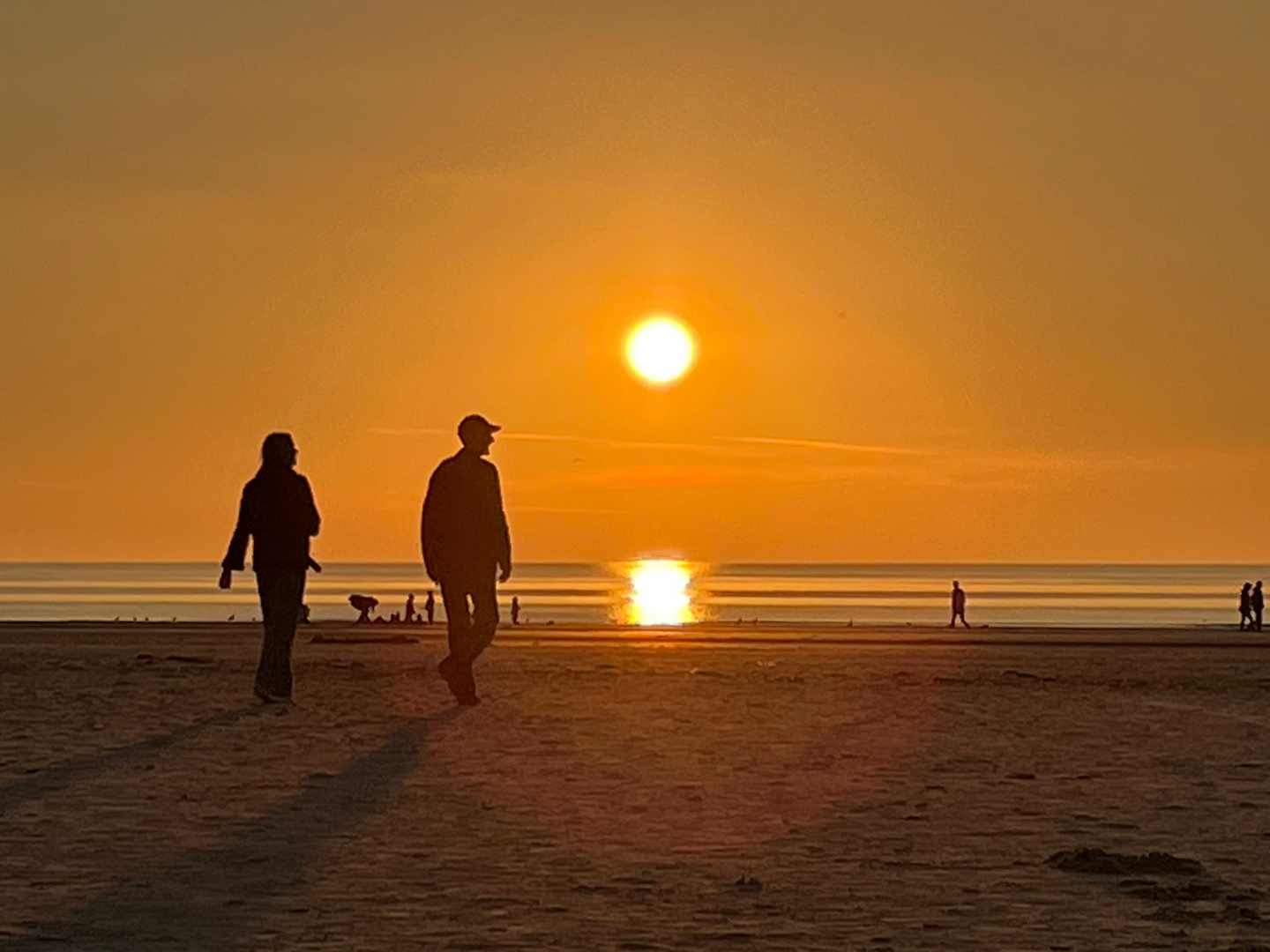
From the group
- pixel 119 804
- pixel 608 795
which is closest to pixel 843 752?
pixel 608 795

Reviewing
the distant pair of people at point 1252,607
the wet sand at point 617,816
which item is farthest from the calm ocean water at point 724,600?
the wet sand at point 617,816

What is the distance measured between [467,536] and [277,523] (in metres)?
1.54

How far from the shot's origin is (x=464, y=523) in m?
16.0

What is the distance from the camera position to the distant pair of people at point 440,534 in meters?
16.1

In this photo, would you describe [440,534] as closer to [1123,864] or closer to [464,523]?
[464,523]

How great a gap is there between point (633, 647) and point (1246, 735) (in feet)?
70.3

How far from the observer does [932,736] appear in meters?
14.7

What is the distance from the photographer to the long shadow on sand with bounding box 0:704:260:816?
10.7 m

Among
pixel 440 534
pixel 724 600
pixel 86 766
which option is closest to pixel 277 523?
pixel 440 534

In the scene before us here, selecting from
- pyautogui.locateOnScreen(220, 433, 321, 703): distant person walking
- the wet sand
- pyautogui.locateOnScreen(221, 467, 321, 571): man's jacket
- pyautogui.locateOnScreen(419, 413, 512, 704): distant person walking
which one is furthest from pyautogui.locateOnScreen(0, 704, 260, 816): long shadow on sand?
pyautogui.locateOnScreen(419, 413, 512, 704): distant person walking

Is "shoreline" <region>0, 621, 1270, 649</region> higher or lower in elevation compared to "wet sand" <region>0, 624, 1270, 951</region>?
higher

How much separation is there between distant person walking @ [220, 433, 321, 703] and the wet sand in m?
0.88

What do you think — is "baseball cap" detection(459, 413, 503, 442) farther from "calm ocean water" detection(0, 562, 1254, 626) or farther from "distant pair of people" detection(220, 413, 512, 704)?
"calm ocean water" detection(0, 562, 1254, 626)

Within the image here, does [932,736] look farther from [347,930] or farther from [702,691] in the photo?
[347,930]
